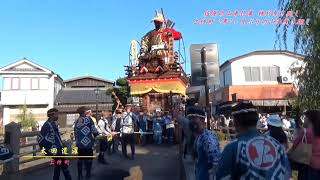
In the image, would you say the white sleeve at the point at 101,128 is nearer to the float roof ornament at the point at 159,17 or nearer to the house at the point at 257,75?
the float roof ornament at the point at 159,17

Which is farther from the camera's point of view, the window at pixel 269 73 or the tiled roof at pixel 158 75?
the window at pixel 269 73

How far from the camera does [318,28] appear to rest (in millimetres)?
10625

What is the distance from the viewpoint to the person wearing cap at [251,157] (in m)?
3.59

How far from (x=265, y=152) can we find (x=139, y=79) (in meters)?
18.4

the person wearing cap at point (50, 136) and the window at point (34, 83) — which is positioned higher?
the window at point (34, 83)

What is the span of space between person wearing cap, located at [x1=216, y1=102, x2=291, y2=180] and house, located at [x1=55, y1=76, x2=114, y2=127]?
A: 4244 cm

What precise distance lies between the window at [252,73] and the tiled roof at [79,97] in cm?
1775

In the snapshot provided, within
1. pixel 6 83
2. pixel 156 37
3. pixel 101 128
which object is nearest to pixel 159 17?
pixel 156 37

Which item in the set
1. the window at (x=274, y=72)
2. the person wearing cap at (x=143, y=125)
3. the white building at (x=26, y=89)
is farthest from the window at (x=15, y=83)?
the person wearing cap at (x=143, y=125)

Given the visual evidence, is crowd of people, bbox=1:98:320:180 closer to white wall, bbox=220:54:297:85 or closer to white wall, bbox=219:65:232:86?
white wall, bbox=220:54:297:85

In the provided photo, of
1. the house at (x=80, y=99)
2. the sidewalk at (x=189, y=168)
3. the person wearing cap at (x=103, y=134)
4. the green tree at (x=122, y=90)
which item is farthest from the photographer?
the house at (x=80, y=99)

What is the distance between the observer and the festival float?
2162cm

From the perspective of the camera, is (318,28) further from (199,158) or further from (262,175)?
(262,175)

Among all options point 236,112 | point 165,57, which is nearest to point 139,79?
point 165,57
